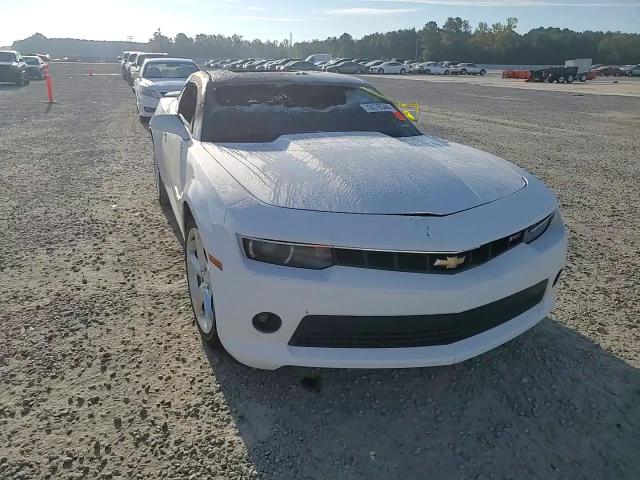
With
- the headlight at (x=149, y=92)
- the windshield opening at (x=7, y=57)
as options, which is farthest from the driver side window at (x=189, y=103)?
the windshield opening at (x=7, y=57)

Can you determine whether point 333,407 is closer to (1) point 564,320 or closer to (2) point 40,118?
(1) point 564,320

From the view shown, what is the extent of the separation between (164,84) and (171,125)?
770 cm

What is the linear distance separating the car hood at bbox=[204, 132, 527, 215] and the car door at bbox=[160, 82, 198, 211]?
388 millimetres

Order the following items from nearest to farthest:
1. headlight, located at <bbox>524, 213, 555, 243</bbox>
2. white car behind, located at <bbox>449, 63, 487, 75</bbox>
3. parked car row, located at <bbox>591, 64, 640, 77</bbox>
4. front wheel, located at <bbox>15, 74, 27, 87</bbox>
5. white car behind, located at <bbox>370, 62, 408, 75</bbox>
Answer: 1. headlight, located at <bbox>524, 213, 555, 243</bbox>
2. front wheel, located at <bbox>15, 74, 27, 87</bbox>
3. parked car row, located at <bbox>591, 64, 640, 77</bbox>
4. white car behind, located at <bbox>370, 62, 408, 75</bbox>
5. white car behind, located at <bbox>449, 63, 487, 75</bbox>

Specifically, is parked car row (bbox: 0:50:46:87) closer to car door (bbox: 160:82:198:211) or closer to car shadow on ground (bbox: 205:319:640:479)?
car door (bbox: 160:82:198:211)

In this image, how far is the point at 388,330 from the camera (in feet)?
7.02

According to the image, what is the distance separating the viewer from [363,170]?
2.60m

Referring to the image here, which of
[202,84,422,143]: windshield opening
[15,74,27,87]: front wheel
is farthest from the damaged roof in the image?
[15,74,27,87]: front wheel

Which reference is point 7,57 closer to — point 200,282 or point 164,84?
point 164,84

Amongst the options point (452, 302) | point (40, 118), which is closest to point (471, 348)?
point (452, 302)

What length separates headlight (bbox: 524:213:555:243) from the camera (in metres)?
2.45

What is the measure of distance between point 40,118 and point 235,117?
10956 mm

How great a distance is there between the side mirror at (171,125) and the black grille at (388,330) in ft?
6.17

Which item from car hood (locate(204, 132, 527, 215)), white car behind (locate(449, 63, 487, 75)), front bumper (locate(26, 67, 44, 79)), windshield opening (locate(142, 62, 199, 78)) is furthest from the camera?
white car behind (locate(449, 63, 487, 75))
